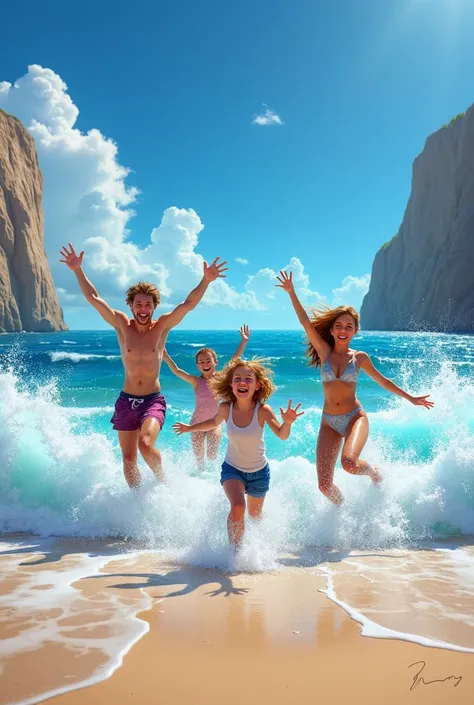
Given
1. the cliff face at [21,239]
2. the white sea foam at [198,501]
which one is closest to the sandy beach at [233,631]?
the white sea foam at [198,501]

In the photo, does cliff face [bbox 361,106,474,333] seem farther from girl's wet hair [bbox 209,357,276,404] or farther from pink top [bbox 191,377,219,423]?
girl's wet hair [bbox 209,357,276,404]

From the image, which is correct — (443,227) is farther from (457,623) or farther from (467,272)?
(457,623)

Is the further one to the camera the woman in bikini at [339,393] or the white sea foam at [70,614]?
the woman in bikini at [339,393]

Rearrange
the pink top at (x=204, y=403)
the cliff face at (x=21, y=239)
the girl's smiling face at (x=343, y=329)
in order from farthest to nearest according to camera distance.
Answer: the cliff face at (x=21, y=239) < the pink top at (x=204, y=403) < the girl's smiling face at (x=343, y=329)

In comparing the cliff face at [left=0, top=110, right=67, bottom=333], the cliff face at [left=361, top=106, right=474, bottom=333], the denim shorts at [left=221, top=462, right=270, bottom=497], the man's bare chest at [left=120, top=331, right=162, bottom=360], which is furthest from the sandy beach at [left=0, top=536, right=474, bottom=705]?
the cliff face at [left=0, top=110, right=67, bottom=333]

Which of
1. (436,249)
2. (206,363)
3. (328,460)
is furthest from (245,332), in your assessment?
(436,249)

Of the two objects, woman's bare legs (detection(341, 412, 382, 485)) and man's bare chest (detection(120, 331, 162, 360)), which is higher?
man's bare chest (detection(120, 331, 162, 360))

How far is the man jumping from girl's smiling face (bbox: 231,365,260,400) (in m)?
1.12

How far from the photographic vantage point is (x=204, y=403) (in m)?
7.10

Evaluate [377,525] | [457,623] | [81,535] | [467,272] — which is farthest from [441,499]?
[467,272]

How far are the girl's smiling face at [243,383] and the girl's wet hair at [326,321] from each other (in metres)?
1.35

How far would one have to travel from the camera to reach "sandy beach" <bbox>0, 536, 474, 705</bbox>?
2355 mm

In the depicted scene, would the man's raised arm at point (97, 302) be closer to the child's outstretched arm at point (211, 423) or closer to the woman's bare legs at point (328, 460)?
the child's outstretched arm at point (211, 423)

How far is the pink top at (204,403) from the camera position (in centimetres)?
705
